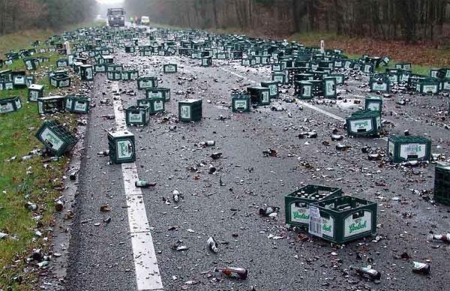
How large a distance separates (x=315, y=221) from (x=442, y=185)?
2278 millimetres

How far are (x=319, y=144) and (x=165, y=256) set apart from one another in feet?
21.5

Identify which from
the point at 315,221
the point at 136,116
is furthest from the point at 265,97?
the point at 315,221

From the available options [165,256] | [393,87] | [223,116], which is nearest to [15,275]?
[165,256]

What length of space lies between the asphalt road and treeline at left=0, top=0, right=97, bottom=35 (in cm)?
6999

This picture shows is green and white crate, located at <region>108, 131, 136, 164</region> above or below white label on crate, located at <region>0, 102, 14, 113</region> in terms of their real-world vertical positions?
above

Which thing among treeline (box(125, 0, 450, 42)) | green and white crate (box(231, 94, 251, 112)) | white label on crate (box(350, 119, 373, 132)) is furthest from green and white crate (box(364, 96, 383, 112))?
treeline (box(125, 0, 450, 42))

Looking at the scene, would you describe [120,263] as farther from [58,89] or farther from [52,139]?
[58,89]

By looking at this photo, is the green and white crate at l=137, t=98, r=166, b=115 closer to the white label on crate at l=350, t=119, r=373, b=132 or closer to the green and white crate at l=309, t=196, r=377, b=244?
the white label on crate at l=350, t=119, r=373, b=132

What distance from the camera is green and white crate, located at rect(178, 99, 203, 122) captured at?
1567 centimetres

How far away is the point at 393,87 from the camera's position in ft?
71.5

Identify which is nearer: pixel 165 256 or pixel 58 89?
pixel 165 256

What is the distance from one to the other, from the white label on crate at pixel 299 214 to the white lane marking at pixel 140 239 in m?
1.81

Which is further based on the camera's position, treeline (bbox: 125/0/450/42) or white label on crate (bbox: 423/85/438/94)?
treeline (bbox: 125/0/450/42)

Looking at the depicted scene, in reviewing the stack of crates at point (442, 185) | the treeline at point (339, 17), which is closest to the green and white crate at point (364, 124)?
the stack of crates at point (442, 185)
